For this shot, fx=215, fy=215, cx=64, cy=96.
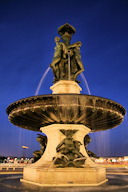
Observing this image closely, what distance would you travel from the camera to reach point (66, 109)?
8945mm

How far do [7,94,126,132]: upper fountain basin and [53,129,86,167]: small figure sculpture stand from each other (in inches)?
41.7

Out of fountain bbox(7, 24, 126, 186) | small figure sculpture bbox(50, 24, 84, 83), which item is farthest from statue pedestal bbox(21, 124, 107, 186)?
small figure sculpture bbox(50, 24, 84, 83)

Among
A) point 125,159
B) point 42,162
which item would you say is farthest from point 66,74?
point 125,159

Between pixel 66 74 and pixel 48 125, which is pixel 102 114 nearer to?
pixel 48 125

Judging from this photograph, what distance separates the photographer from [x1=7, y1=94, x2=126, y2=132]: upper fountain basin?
862cm

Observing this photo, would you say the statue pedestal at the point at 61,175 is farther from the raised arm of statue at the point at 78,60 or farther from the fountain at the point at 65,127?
the raised arm of statue at the point at 78,60

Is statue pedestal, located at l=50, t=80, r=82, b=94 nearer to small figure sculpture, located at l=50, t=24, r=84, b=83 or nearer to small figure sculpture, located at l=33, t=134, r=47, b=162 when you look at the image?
small figure sculpture, located at l=50, t=24, r=84, b=83

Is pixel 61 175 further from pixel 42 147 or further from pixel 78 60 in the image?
pixel 78 60

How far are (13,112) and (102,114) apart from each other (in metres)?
4.02

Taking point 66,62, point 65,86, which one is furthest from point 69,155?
point 66,62

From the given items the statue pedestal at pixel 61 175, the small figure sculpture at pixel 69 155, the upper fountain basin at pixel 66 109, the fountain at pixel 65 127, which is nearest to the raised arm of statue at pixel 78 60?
the fountain at pixel 65 127

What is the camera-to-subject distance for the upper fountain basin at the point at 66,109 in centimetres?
862

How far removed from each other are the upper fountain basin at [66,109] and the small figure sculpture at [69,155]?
1.06 m

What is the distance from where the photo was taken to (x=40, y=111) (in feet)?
30.1
